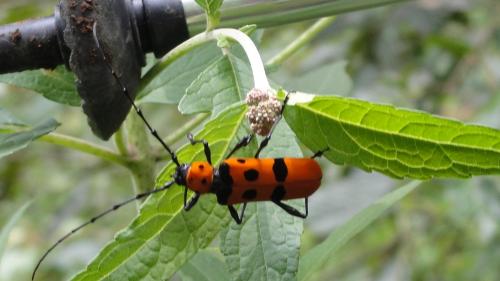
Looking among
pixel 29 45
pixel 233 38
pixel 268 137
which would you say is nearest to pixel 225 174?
pixel 268 137

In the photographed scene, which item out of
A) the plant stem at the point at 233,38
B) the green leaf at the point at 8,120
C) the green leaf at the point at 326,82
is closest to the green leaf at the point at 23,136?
the green leaf at the point at 8,120

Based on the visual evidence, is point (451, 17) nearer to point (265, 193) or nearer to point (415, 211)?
point (415, 211)

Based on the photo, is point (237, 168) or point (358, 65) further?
point (358, 65)

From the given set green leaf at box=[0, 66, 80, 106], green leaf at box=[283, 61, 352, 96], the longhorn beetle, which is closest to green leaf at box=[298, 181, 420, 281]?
the longhorn beetle

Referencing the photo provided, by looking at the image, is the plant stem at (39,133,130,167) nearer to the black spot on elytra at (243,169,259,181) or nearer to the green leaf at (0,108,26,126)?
the green leaf at (0,108,26,126)

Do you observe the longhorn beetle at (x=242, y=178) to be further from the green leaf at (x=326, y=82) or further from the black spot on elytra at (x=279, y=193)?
the green leaf at (x=326, y=82)

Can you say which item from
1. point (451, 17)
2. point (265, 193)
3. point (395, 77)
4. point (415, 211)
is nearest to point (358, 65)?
point (395, 77)
